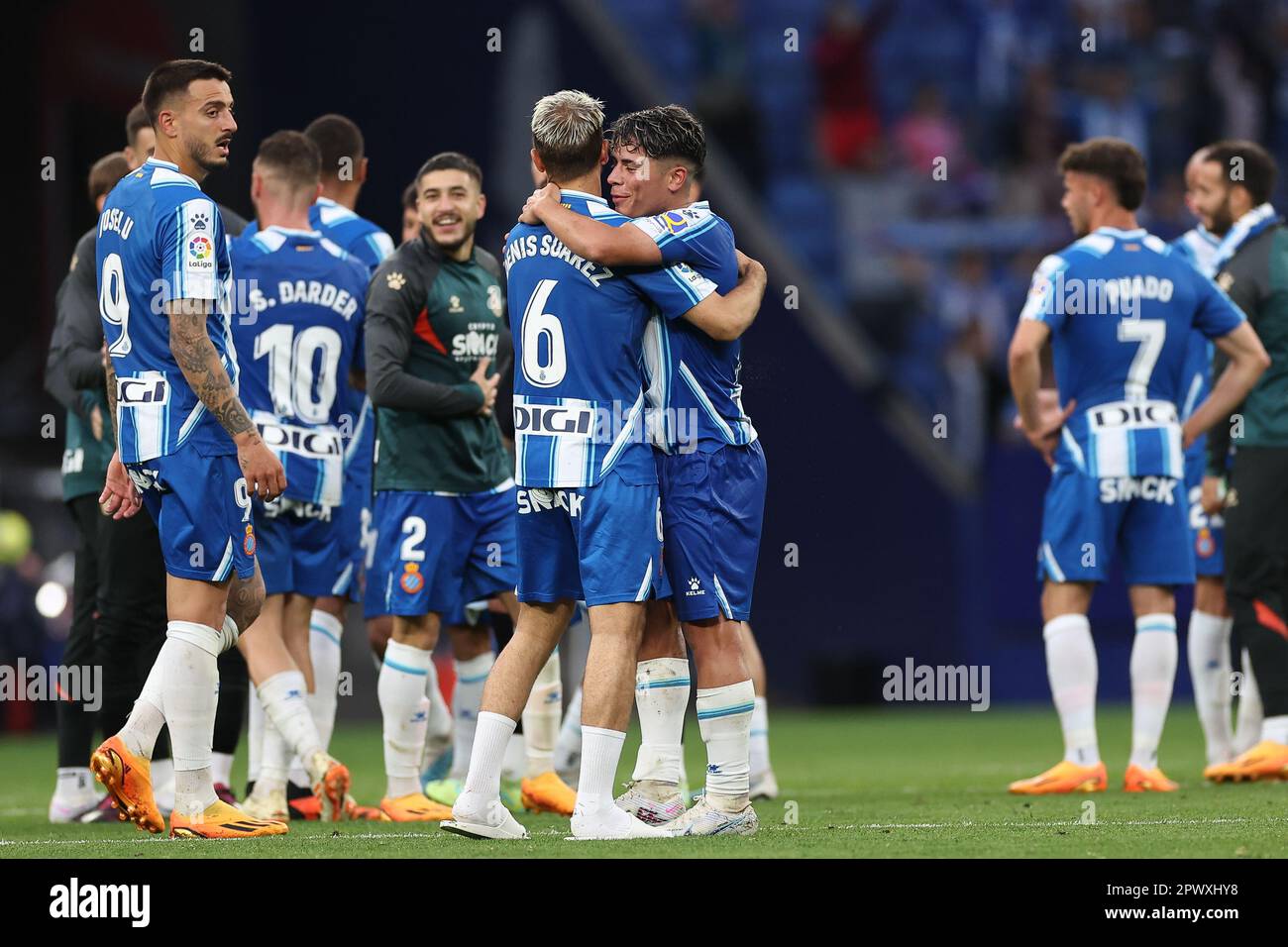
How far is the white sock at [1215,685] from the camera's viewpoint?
28.6ft

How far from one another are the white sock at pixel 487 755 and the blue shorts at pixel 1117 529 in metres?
2.94

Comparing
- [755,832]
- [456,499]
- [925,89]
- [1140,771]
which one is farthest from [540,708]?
[925,89]

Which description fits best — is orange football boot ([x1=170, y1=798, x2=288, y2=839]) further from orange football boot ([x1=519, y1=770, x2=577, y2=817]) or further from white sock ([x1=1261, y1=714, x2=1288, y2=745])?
white sock ([x1=1261, y1=714, x2=1288, y2=745])

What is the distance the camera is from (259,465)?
580cm

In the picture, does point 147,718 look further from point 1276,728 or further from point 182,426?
point 1276,728

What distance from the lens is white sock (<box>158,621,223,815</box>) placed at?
5.95 metres

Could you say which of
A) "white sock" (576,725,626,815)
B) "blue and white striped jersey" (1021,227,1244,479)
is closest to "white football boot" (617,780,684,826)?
"white sock" (576,725,626,815)

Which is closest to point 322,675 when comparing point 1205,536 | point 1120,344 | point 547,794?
point 547,794

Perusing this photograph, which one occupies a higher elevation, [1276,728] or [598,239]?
[598,239]

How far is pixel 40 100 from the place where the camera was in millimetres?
15648

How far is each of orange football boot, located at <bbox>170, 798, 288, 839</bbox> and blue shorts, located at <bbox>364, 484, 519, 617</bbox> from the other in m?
1.19

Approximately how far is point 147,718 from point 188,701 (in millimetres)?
156

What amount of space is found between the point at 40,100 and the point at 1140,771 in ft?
37.4

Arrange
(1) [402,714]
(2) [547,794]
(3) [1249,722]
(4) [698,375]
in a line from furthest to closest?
(3) [1249,722], (2) [547,794], (1) [402,714], (4) [698,375]
